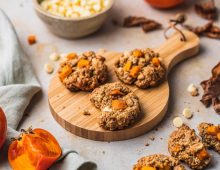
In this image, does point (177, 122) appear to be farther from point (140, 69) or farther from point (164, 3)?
point (164, 3)

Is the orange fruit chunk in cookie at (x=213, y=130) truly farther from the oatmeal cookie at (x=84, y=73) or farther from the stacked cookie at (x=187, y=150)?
the oatmeal cookie at (x=84, y=73)

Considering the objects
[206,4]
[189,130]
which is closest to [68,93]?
[189,130]

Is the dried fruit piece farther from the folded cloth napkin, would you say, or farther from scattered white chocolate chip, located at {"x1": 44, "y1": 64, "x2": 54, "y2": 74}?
scattered white chocolate chip, located at {"x1": 44, "y1": 64, "x2": 54, "y2": 74}

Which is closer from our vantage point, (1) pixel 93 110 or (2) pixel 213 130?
(2) pixel 213 130

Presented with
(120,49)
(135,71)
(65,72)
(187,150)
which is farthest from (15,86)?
(187,150)

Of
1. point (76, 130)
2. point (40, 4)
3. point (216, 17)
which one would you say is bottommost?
point (216, 17)

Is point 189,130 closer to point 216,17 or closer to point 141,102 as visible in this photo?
point 141,102
